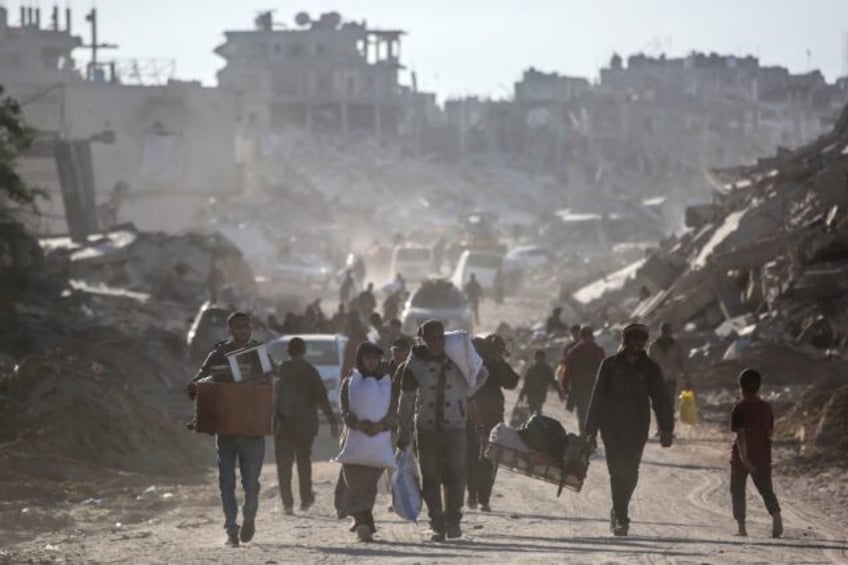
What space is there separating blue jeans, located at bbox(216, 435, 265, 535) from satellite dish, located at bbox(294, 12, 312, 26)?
126688 mm

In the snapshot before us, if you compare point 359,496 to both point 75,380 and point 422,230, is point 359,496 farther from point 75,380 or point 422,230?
point 422,230

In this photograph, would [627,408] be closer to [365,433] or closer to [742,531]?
[742,531]

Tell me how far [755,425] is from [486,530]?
244 centimetres

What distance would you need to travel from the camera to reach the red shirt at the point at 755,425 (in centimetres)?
1516

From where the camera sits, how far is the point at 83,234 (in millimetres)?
55688

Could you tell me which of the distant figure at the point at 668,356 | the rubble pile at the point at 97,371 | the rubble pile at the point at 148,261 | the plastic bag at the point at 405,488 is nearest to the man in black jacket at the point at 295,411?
the plastic bag at the point at 405,488

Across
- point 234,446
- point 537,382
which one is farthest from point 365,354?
point 537,382

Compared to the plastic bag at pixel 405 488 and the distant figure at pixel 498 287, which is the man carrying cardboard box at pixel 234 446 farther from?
the distant figure at pixel 498 287

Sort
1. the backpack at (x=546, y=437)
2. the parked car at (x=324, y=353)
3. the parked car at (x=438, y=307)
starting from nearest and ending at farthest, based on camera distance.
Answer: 1. the backpack at (x=546, y=437)
2. the parked car at (x=324, y=353)
3. the parked car at (x=438, y=307)

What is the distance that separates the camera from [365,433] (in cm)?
1491

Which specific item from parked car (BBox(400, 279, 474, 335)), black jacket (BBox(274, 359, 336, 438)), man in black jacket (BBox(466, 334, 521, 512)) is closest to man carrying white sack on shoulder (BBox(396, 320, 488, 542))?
man in black jacket (BBox(466, 334, 521, 512))

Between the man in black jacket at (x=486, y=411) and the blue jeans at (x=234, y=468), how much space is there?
249cm

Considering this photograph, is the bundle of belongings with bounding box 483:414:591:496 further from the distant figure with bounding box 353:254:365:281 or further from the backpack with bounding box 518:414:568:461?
the distant figure with bounding box 353:254:365:281

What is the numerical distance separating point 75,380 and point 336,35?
11701cm
